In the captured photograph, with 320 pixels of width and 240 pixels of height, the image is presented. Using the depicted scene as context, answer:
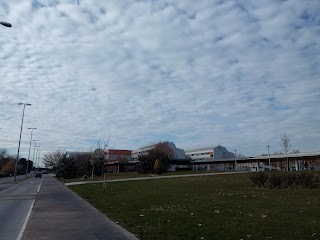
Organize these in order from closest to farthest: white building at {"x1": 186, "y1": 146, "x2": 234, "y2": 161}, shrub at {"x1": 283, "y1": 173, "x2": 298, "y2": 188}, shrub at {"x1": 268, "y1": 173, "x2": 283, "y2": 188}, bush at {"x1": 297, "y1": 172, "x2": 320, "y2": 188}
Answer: bush at {"x1": 297, "y1": 172, "x2": 320, "y2": 188}, shrub at {"x1": 283, "y1": 173, "x2": 298, "y2": 188}, shrub at {"x1": 268, "y1": 173, "x2": 283, "y2": 188}, white building at {"x1": 186, "y1": 146, "x2": 234, "y2": 161}

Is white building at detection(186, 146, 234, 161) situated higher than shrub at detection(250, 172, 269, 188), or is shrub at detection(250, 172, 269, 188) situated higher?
white building at detection(186, 146, 234, 161)

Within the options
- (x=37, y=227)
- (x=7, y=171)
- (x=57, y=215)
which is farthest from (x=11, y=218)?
(x=7, y=171)

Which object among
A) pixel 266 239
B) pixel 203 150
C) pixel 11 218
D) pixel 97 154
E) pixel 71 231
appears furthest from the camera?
pixel 203 150

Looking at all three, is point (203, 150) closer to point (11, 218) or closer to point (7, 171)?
point (7, 171)

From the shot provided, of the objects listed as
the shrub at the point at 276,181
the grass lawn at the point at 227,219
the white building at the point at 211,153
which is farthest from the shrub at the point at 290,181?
the white building at the point at 211,153

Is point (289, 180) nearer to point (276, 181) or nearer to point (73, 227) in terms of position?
point (276, 181)

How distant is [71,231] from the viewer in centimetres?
1072

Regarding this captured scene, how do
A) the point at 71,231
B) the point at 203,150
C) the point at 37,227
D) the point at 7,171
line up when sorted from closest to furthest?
1. the point at 71,231
2. the point at 37,227
3. the point at 7,171
4. the point at 203,150

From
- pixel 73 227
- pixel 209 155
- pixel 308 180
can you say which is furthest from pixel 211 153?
pixel 73 227

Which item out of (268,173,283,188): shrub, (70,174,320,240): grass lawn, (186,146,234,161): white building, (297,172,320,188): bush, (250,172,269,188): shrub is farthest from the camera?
(186,146,234,161): white building

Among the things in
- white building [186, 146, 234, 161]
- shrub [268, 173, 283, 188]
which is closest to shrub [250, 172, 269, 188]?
shrub [268, 173, 283, 188]

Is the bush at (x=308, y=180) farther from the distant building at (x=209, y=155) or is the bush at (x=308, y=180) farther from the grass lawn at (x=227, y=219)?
the distant building at (x=209, y=155)

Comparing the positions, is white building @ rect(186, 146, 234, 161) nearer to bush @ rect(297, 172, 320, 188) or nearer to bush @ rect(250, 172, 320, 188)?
bush @ rect(250, 172, 320, 188)

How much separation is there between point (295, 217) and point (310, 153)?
226 feet
